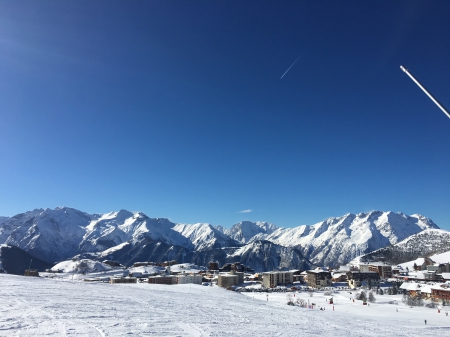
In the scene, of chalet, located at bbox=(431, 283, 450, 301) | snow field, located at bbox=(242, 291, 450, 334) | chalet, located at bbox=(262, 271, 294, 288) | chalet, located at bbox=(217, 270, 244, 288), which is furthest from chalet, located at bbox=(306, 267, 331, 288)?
snow field, located at bbox=(242, 291, 450, 334)

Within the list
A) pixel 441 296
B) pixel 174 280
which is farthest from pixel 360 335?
pixel 174 280

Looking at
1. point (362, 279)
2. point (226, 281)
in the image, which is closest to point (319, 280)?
point (362, 279)

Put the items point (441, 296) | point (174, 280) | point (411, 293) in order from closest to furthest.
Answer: point (441, 296) < point (411, 293) < point (174, 280)

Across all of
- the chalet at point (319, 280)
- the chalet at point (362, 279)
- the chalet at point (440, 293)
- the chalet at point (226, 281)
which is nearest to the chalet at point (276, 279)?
the chalet at point (319, 280)

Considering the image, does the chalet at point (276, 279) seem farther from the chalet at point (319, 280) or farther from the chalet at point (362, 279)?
the chalet at point (362, 279)

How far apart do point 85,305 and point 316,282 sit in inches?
Answer: 3683

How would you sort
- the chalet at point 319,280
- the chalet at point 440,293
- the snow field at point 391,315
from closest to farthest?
the snow field at point 391,315, the chalet at point 440,293, the chalet at point 319,280

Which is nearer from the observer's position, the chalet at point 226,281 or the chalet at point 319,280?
the chalet at point 226,281

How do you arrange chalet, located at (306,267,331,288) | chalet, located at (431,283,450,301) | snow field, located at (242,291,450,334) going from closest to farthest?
snow field, located at (242,291,450,334) → chalet, located at (431,283,450,301) → chalet, located at (306,267,331,288)

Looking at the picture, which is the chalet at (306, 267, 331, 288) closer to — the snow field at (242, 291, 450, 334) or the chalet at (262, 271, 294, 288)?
the chalet at (262, 271, 294, 288)

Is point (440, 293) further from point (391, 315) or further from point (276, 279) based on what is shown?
point (276, 279)

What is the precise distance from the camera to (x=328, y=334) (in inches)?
755

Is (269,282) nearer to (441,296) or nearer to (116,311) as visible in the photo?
(441,296)

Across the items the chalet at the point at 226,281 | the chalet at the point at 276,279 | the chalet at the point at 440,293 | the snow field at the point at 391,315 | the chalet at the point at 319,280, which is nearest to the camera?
the snow field at the point at 391,315
